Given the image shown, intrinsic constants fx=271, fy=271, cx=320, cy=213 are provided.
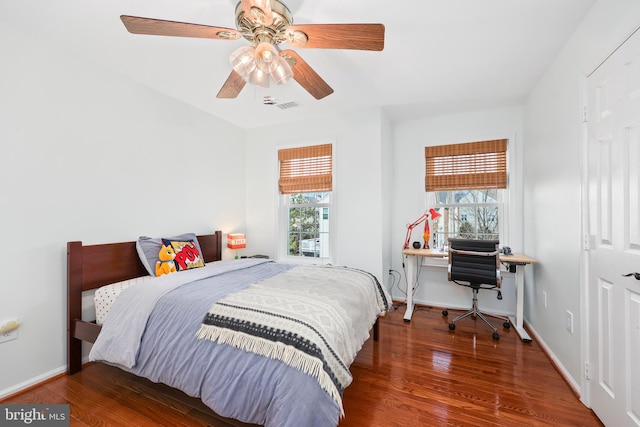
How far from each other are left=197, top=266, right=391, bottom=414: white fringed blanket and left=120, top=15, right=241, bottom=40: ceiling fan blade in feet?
5.23

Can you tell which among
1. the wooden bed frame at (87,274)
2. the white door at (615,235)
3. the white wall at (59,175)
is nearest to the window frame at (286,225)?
the white wall at (59,175)

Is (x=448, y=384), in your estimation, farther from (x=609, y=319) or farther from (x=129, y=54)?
(x=129, y=54)

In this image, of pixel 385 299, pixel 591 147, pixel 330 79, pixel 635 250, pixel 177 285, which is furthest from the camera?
pixel 330 79

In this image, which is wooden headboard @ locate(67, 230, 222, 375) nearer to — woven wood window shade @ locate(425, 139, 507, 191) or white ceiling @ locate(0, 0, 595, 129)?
white ceiling @ locate(0, 0, 595, 129)

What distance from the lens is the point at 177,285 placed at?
6.50ft

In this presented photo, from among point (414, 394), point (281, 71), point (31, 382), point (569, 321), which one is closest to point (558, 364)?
point (569, 321)

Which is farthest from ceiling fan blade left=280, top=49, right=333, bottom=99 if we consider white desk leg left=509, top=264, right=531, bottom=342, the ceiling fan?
white desk leg left=509, top=264, right=531, bottom=342

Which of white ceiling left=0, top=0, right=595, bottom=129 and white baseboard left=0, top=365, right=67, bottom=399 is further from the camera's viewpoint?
white baseboard left=0, top=365, right=67, bottom=399

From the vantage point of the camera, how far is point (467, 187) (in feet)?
11.6

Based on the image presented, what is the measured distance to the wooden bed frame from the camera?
7.11 feet

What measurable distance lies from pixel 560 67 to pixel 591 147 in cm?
94

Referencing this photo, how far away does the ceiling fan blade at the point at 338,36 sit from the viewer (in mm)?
1460

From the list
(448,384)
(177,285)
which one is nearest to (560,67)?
(448,384)

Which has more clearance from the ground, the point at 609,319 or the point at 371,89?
the point at 371,89
